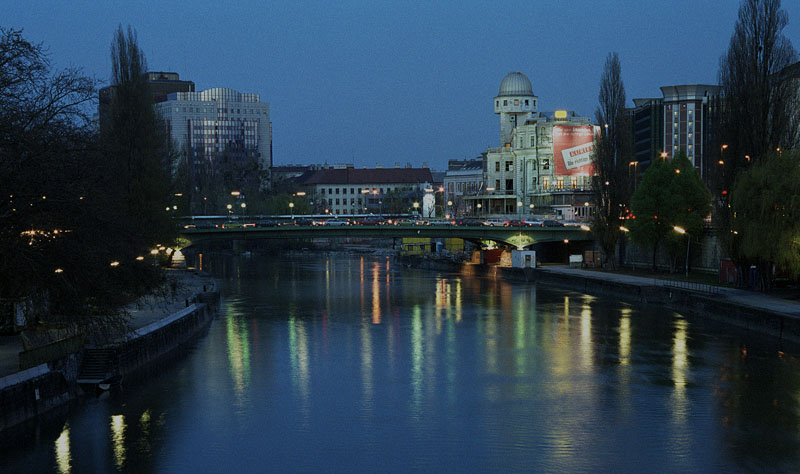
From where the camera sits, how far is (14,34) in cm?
2789

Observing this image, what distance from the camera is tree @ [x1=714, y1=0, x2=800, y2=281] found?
→ 182 feet

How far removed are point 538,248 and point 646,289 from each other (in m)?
42.5

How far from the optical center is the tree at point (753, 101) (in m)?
55.5

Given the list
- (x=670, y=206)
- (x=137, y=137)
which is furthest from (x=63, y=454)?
(x=670, y=206)

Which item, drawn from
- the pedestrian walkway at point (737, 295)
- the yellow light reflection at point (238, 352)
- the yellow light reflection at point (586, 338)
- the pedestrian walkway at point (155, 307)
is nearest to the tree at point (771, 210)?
the pedestrian walkway at point (737, 295)

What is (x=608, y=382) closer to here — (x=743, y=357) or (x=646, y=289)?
(x=743, y=357)

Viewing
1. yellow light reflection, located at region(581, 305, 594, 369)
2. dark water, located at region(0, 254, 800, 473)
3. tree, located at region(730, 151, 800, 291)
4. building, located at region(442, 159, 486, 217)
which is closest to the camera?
dark water, located at region(0, 254, 800, 473)

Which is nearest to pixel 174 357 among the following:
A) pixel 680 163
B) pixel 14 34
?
pixel 14 34

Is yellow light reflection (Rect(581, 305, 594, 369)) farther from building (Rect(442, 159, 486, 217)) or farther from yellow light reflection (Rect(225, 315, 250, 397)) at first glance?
building (Rect(442, 159, 486, 217))

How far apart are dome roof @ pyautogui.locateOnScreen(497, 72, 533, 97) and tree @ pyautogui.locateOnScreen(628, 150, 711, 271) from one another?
70507 mm

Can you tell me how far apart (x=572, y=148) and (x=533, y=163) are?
1759 centimetres

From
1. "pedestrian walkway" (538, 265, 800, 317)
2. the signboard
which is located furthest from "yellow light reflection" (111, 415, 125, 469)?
the signboard

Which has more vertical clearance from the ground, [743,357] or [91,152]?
[91,152]

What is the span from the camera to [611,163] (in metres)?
82.1
